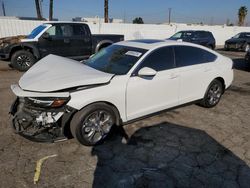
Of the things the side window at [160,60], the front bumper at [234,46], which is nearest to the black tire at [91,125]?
the side window at [160,60]

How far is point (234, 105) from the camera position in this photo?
18.3ft

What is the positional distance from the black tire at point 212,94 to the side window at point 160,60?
1321 mm

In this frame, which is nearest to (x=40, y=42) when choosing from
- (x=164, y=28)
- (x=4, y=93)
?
(x=4, y=93)

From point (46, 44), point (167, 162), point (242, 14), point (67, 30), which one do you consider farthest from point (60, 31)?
point (242, 14)

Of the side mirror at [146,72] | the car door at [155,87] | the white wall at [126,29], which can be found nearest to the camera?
the side mirror at [146,72]

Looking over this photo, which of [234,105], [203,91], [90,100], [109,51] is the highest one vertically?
[109,51]

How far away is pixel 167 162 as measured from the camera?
327cm

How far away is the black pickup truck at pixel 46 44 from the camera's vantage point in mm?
8539

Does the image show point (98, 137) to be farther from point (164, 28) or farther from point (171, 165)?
point (164, 28)

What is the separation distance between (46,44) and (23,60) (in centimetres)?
106

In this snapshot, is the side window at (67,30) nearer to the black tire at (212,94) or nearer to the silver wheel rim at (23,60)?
the silver wheel rim at (23,60)

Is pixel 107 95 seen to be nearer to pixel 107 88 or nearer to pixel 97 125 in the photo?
pixel 107 88

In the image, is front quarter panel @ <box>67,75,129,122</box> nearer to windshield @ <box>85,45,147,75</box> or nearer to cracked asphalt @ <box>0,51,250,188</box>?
windshield @ <box>85,45,147,75</box>

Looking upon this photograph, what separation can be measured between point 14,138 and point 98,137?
1395 mm
